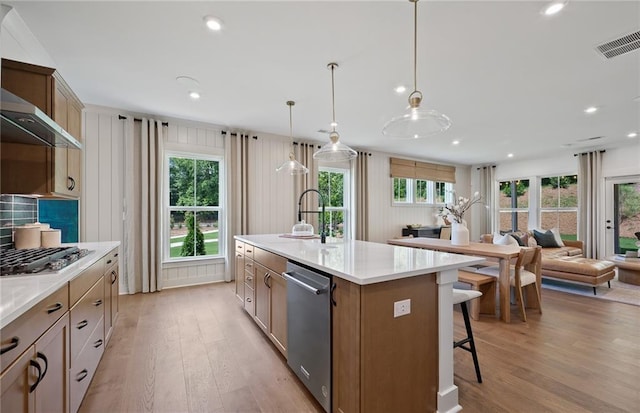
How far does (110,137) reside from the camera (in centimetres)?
401

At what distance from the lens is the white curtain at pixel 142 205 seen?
407 centimetres

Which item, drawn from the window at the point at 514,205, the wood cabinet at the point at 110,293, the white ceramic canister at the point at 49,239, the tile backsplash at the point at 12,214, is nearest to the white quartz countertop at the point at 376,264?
the wood cabinet at the point at 110,293

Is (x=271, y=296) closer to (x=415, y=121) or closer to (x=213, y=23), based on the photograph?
(x=415, y=121)

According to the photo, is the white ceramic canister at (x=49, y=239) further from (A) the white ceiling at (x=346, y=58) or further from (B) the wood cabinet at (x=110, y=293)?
(A) the white ceiling at (x=346, y=58)

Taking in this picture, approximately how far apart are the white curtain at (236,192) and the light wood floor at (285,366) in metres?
1.55

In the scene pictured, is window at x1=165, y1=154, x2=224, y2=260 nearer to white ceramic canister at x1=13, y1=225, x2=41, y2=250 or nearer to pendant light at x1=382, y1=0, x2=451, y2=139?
white ceramic canister at x1=13, y1=225, x2=41, y2=250

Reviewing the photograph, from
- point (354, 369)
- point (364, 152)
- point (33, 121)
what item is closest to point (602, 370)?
point (354, 369)

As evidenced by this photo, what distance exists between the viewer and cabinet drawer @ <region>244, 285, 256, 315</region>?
9.61ft

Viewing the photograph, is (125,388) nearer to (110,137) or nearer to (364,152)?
(110,137)

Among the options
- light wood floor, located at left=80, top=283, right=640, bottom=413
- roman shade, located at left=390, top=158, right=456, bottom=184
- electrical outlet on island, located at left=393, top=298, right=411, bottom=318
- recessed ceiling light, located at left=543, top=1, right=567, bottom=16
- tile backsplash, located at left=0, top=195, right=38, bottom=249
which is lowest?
light wood floor, located at left=80, top=283, right=640, bottom=413

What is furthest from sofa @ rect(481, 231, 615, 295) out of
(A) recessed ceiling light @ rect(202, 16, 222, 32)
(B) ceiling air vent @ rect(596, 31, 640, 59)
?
(A) recessed ceiling light @ rect(202, 16, 222, 32)

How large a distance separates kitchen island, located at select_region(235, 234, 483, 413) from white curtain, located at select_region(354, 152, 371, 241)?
4489 millimetres

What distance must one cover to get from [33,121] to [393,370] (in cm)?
235

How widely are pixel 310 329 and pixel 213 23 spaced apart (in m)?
2.36
